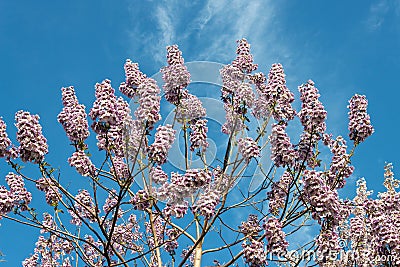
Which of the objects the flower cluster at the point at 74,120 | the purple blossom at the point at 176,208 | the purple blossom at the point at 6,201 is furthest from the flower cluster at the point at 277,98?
the purple blossom at the point at 6,201

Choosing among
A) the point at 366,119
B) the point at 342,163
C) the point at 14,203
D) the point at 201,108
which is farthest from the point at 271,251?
the point at 14,203

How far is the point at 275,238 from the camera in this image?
645cm

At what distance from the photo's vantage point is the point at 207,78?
8.58 meters

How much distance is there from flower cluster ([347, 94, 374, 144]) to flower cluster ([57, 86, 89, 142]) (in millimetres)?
3898

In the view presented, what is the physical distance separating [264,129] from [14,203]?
3.99 m

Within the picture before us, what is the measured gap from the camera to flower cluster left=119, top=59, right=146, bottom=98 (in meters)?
→ 8.34

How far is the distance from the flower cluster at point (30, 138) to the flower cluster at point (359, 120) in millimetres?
4430

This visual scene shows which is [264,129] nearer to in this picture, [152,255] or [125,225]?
[152,255]

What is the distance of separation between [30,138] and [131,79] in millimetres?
2335

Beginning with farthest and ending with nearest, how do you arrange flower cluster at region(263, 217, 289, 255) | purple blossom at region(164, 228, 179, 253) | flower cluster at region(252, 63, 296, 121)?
purple blossom at region(164, 228, 179, 253)
flower cluster at region(252, 63, 296, 121)
flower cluster at region(263, 217, 289, 255)

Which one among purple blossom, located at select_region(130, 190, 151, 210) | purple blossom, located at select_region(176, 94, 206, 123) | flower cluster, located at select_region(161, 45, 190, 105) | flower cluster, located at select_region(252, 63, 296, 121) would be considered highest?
flower cluster, located at select_region(161, 45, 190, 105)

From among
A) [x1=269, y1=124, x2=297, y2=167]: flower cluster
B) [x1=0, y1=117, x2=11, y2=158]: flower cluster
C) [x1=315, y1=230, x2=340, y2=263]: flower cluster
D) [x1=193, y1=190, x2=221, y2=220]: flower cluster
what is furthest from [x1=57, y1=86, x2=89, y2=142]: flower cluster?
[x1=315, y1=230, x2=340, y2=263]: flower cluster

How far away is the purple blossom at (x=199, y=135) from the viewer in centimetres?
796

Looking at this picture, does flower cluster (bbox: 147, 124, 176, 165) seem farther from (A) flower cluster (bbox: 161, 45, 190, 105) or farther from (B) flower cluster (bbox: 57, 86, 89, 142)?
(A) flower cluster (bbox: 161, 45, 190, 105)
